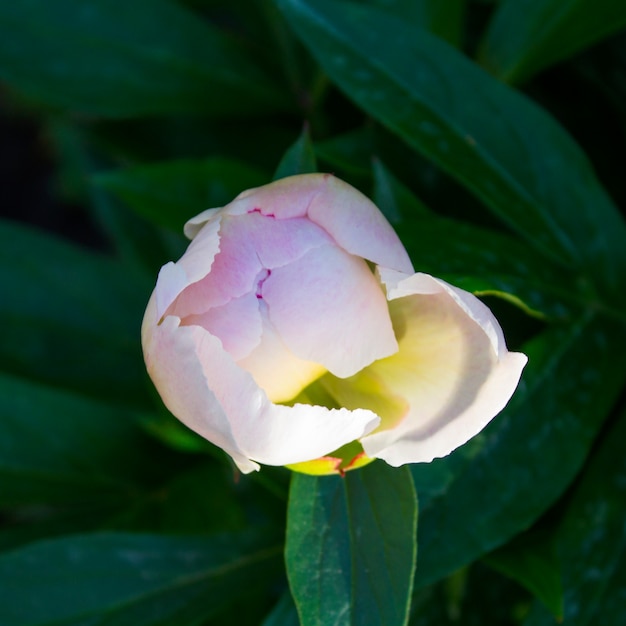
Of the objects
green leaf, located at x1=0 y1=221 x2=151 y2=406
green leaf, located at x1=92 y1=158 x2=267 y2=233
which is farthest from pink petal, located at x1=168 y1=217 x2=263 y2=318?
green leaf, located at x1=0 y1=221 x2=151 y2=406

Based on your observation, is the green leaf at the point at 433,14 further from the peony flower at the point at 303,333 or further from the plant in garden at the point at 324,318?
the peony flower at the point at 303,333

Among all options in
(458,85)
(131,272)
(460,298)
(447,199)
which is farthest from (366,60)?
(131,272)

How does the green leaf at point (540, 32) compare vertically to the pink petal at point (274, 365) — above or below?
above

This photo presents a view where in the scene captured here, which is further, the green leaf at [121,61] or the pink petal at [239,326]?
the green leaf at [121,61]

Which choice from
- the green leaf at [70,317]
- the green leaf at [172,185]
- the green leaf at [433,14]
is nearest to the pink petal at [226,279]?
the green leaf at [172,185]

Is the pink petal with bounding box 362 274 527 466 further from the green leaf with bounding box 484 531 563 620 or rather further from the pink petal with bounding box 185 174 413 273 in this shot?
the green leaf with bounding box 484 531 563 620

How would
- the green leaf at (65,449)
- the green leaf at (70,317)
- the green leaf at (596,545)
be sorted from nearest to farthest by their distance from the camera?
the green leaf at (596,545), the green leaf at (65,449), the green leaf at (70,317)

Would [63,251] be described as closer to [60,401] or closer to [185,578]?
[60,401]

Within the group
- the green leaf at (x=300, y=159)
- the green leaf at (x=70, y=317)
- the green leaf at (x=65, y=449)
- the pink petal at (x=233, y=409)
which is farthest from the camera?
the green leaf at (x=70, y=317)
